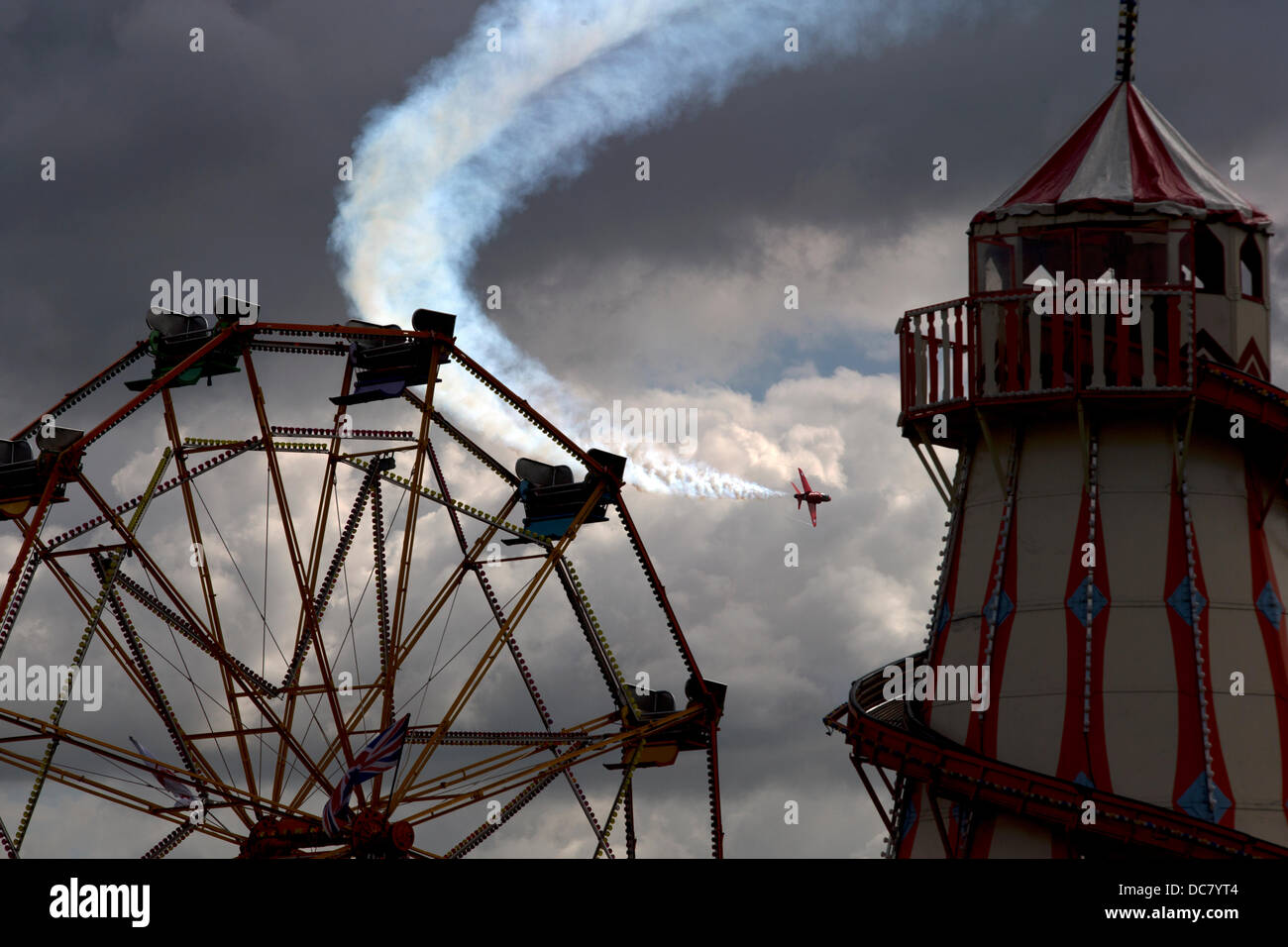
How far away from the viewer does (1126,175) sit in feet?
257

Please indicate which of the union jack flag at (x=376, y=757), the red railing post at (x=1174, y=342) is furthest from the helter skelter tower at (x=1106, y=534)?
the union jack flag at (x=376, y=757)

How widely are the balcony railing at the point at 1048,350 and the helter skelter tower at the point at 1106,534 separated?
0.07 m

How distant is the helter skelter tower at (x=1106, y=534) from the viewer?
74125mm

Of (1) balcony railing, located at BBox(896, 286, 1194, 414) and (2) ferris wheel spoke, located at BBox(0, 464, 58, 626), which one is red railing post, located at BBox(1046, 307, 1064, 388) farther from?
(2) ferris wheel spoke, located at BBox(0, 464, 58, 626)

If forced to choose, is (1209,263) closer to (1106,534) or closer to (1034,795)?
(1106,534)

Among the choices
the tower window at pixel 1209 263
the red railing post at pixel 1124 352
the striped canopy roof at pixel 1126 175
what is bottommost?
the red railing post at pixel 1124 352

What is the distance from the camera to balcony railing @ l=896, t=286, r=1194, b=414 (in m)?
75.2

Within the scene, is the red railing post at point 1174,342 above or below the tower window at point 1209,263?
below

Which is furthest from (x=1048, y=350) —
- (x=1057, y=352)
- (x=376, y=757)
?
(x=376, y=757)

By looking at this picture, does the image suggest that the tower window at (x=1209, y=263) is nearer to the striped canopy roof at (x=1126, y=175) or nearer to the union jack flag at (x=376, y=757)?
the striped canopy roof at (x=1126, y=175)
